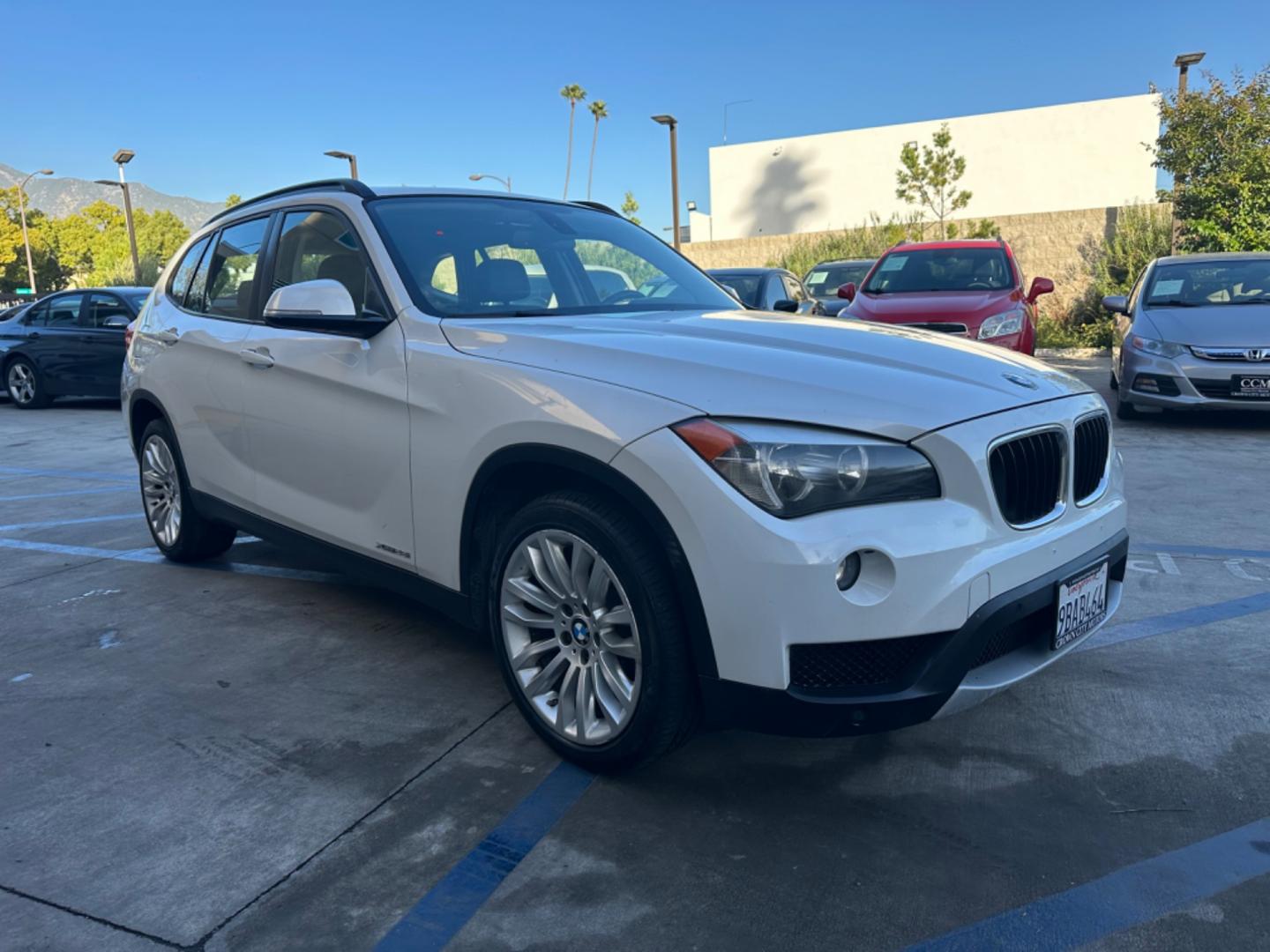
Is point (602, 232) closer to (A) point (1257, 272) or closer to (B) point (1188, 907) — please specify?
(B) point (1188, 907)

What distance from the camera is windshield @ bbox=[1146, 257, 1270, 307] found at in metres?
8.88

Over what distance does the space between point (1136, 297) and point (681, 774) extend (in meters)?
8.25

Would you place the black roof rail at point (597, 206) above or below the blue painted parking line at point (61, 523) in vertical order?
above

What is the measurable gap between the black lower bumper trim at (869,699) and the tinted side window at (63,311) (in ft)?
42.6

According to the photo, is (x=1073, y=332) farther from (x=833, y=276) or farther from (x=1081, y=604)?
(x=1081, y=604)

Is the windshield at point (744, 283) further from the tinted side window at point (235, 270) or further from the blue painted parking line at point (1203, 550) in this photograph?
the tinted side window at point (235, 270)

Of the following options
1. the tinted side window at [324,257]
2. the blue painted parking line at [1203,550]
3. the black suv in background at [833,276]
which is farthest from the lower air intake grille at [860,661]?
the black suv in background at [833,276]

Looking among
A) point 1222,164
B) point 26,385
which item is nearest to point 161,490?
point 26,385

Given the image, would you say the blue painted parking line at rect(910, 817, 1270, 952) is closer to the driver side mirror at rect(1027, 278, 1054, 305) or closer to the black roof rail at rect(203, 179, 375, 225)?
the black roof rail at rect(203, 179, 375, 225)

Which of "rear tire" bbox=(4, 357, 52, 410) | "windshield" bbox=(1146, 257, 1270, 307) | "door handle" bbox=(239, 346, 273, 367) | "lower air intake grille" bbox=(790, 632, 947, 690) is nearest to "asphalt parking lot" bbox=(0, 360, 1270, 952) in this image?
"lower air intake grille" bbox=(790, 632, 947, 690)

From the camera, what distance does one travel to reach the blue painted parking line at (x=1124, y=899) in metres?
2.12

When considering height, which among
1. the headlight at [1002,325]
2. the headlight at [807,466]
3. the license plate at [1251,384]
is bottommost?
the license plate at [1251,384]

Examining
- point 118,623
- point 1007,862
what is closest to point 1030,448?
point 1007,862

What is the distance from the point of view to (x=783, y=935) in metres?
2.15
